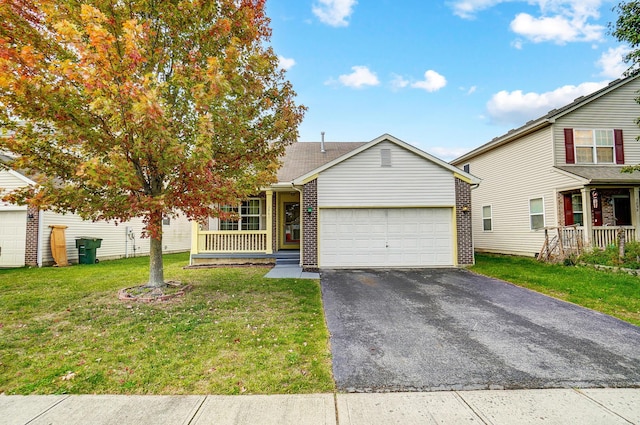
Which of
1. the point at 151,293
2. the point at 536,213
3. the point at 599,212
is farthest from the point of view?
the point at 536,213

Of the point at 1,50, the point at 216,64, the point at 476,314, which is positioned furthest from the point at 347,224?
the point at 1,50

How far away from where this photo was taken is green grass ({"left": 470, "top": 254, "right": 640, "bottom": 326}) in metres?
6.09

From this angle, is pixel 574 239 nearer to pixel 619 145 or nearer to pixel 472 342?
A: pixel 619 145

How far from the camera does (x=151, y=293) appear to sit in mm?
6867

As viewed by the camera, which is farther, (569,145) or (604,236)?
(569,145)

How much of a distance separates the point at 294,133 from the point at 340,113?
36.2ft

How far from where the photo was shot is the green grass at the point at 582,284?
20.0ft

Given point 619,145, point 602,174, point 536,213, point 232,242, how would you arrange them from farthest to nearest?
1. point 536,213
2. point 619,145
3. point 232,242
4. point 602,174

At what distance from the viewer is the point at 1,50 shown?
4.90 m

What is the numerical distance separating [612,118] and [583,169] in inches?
112

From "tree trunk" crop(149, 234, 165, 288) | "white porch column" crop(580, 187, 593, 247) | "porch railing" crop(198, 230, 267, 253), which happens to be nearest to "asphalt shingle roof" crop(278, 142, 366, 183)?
"porch railing" crop(198, 230, 267, 253)

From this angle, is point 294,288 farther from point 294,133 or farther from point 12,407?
point 12,407

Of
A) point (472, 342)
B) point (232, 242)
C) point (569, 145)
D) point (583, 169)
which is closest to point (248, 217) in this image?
point (232, 242)

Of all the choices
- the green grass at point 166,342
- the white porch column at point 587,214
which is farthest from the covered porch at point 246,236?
the white porch column at point 587,214
